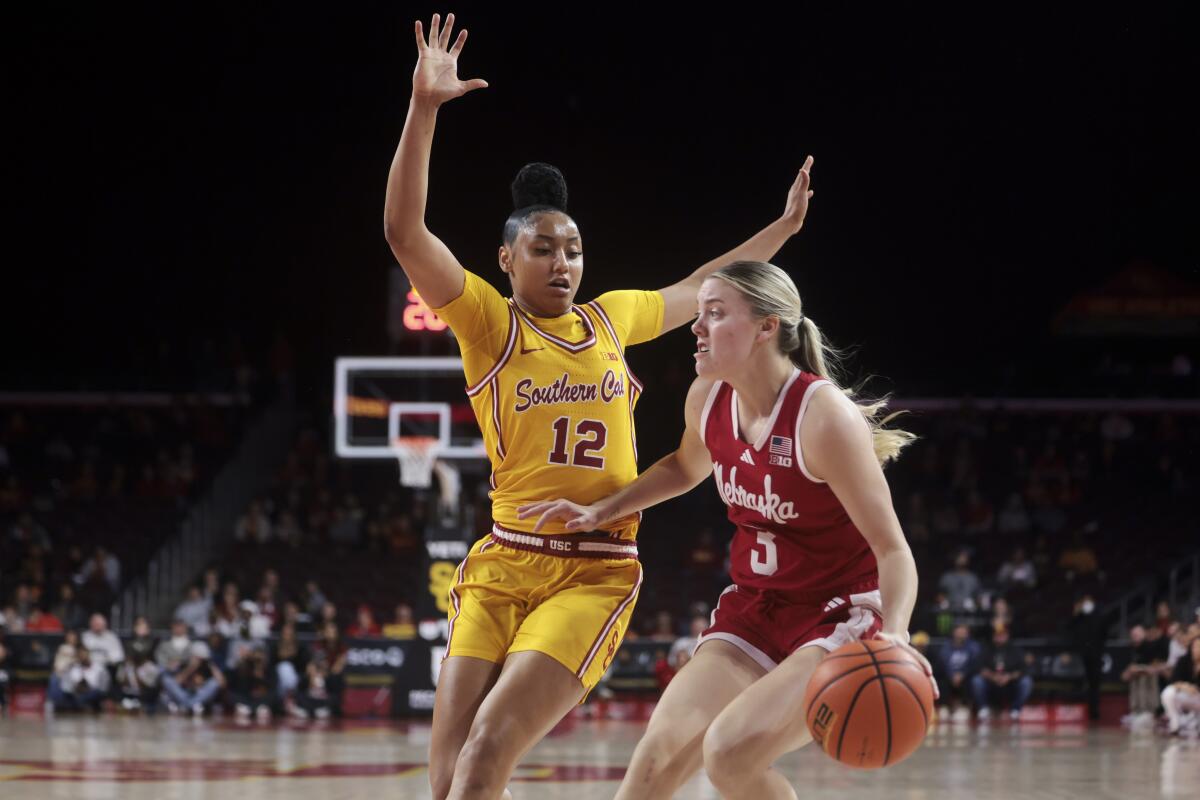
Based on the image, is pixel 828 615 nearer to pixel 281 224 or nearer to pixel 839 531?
pixel 839 531

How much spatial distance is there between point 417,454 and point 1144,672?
294 inches

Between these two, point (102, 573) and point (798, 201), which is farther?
point (102, 573)

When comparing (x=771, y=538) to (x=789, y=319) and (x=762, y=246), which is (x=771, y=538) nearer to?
(x=789, y=319)

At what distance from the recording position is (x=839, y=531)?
4.16 metres

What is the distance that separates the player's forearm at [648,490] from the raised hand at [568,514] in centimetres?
4

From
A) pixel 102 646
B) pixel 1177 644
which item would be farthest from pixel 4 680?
pixel 1177 644

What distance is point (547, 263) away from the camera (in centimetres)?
463

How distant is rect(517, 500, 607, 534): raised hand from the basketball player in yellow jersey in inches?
3.0

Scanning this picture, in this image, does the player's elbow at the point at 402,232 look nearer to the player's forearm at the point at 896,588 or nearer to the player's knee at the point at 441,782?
the player's knee at the point at 441,782

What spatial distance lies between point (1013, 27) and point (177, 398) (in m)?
13.7

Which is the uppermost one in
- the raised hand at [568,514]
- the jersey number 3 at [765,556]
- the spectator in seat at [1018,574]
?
the raised hand at [568,514]

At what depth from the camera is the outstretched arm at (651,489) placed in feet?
14.5

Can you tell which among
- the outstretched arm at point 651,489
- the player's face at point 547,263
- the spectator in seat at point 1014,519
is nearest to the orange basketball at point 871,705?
the outstretched arm at point 651,489

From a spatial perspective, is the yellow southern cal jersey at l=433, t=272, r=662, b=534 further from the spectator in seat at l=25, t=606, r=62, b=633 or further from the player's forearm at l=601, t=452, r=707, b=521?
the spectator in seat at l=25, t=606, r=62, b=633
